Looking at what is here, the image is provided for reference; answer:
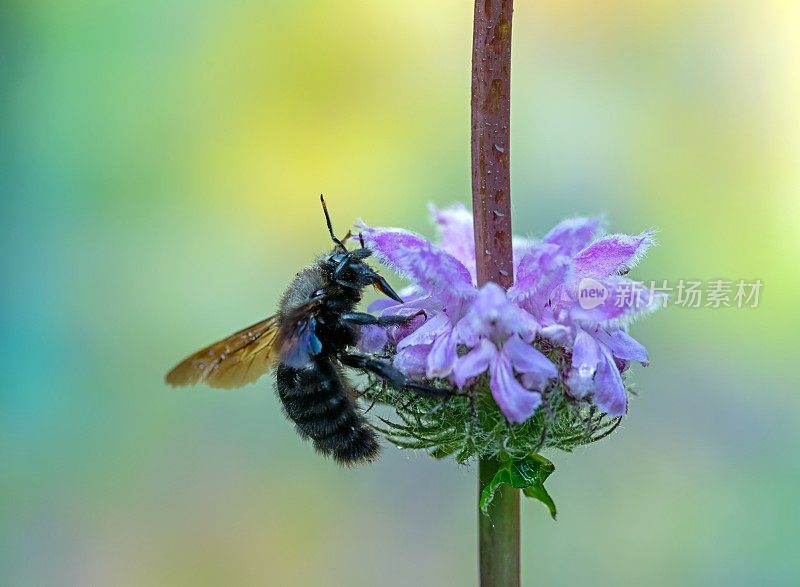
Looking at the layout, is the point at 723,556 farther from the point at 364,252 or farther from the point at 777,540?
the point at 364,252

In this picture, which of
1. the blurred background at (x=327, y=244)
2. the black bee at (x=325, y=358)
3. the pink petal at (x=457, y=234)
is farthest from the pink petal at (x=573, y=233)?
the blurred background at (x=327, y=244)

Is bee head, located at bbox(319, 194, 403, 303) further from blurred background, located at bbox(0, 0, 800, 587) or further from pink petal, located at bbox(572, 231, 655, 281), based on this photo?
blurred background, located at bbox(0, 0, 800, 587)

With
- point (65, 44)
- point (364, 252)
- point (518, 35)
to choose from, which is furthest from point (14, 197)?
point (364, 252)

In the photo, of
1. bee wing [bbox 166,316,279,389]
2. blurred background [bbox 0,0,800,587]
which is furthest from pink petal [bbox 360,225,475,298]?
blurred background [bbox 0,0,800,587]

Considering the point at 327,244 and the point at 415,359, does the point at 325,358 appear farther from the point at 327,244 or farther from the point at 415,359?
the point at 327,244

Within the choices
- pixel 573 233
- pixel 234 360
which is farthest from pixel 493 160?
pixel 234 360

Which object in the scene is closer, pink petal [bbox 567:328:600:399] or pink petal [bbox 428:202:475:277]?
pink petal [bbox 567:328:600:399]
